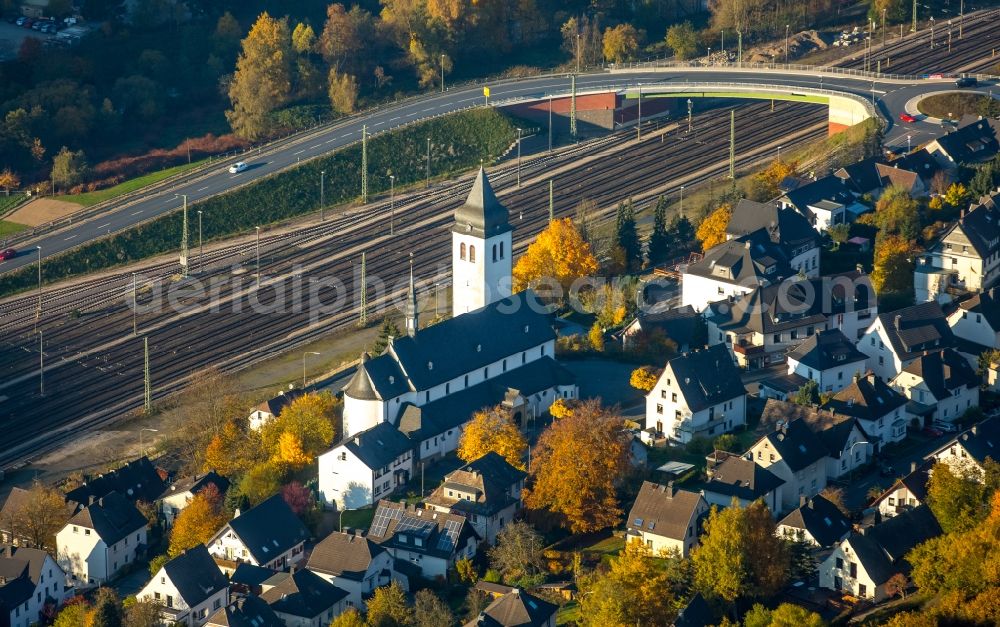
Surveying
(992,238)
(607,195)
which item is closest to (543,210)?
(607,195)

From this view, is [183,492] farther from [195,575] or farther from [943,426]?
[943,426]

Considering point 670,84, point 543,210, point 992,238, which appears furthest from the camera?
point 670,84

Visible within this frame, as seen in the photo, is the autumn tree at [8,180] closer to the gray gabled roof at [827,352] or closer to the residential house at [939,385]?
the gray gabled roof at [827,352]

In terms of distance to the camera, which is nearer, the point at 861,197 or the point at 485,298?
the point at 485,298

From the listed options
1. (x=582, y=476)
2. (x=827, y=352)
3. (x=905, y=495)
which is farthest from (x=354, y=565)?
(x=827, y=352)

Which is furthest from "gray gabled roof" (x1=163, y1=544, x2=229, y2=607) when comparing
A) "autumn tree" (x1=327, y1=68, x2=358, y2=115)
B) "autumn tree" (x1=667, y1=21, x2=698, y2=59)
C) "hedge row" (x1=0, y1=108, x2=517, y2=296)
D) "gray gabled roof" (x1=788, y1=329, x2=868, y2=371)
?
"autumn tree" (x1=667, y1=21, x2=698, y2=59)

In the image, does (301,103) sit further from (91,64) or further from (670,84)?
(670,84)

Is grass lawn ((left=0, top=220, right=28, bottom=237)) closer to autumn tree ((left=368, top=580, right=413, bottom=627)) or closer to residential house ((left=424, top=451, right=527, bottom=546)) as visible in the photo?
residential house ((left=424, top=451, right=527, bottom=546))
